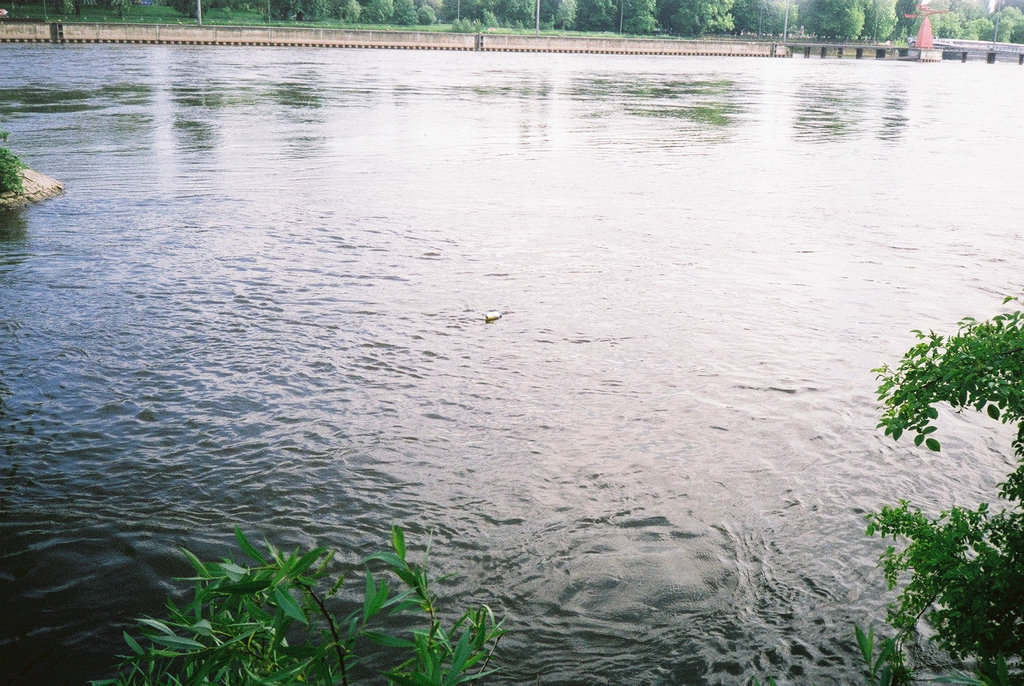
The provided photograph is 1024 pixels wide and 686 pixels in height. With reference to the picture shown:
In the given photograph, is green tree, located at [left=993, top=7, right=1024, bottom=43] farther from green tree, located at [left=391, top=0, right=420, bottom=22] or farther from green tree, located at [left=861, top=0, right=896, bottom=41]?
green tree, located at [left=391, top=0, right=420, bottom=22]

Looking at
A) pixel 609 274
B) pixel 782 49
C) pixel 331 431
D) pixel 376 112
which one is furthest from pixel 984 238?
pixel 782 49

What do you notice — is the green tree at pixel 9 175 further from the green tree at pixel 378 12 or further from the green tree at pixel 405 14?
the green tree at pixel 405 14

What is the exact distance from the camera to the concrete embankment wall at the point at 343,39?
66.4 m

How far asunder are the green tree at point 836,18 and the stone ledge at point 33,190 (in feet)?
456

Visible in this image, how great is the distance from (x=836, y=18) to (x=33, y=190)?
5536 inches

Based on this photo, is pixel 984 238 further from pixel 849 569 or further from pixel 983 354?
pixel 983 354

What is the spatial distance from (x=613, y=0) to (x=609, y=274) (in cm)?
13580

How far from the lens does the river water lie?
13.5ft

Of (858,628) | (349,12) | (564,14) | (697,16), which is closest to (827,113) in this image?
(858,628)

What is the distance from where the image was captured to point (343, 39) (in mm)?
80375

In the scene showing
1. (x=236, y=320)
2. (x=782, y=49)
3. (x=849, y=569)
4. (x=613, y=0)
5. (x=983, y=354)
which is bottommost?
(x=849, y=569)

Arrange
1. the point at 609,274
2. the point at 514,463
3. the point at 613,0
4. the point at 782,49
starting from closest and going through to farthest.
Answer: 1. the point at 514,463
2. the point at 609,274
3. the point at 782,49
4. the point at 613,0

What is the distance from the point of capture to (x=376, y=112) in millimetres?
25438

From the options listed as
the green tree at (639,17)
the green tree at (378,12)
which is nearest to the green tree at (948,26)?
the green tree at (639,17)
